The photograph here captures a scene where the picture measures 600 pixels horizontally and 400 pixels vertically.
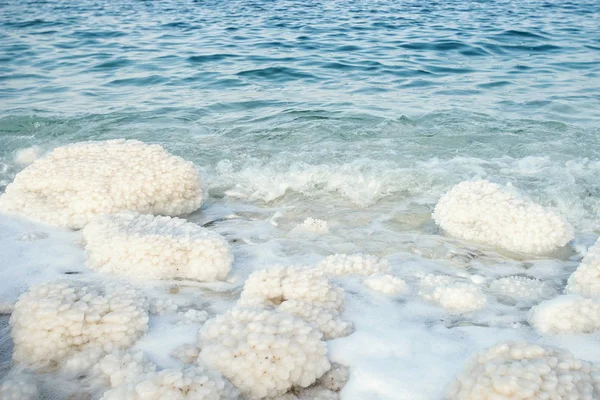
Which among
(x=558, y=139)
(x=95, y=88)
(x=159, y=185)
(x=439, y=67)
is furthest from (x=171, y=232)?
(x=439, y=67)

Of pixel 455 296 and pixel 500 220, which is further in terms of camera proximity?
pixel 500 220

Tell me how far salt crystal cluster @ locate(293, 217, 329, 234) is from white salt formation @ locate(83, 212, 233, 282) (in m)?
0.74

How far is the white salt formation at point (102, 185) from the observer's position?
12.8ft

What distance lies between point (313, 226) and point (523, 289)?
1.39 meters

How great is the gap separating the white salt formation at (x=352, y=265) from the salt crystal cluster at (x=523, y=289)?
583 millimetres

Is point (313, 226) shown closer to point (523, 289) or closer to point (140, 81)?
point (523, 289)

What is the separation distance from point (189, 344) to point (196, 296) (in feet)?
1.72

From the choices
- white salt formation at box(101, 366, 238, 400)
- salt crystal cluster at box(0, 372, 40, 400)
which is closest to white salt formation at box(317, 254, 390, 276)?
white salt formation at box(101, 366, 238, 400)

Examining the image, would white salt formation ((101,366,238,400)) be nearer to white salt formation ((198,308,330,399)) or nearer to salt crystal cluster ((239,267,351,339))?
white salt formation ((198,308,330,399))

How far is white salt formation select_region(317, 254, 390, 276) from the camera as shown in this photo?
317 centimetres

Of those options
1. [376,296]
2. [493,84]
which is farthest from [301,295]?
[493,84]

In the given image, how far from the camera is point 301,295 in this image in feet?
8.69

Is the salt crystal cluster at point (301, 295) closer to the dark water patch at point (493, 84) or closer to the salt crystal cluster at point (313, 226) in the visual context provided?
the salt crystal cluster at point (313, 226)

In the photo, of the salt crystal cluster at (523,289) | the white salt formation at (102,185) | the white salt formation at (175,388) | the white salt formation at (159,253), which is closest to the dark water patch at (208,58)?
the white salt formation at (102,185)
